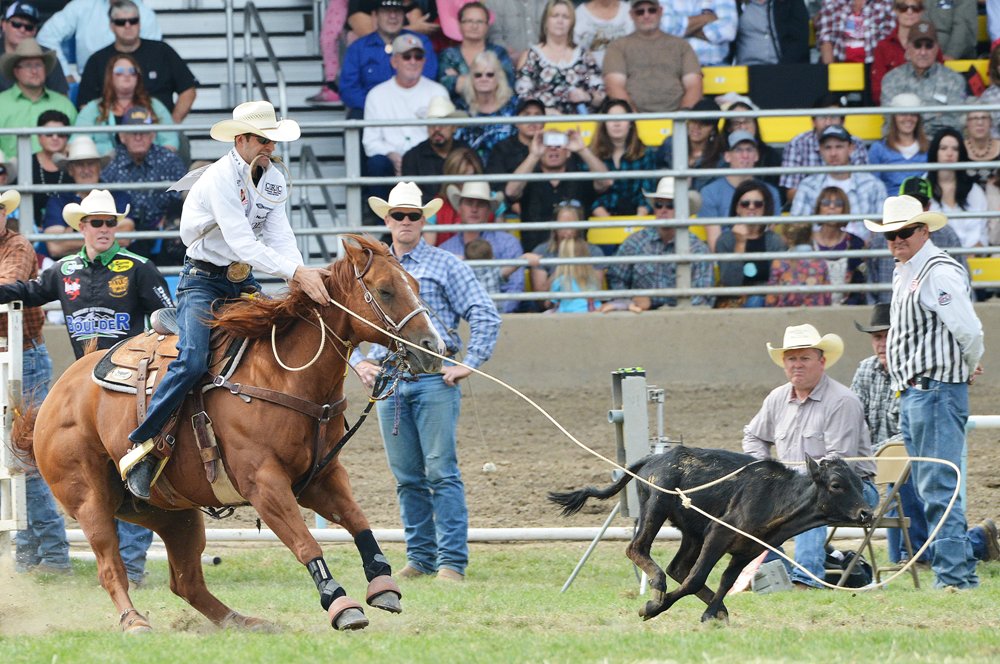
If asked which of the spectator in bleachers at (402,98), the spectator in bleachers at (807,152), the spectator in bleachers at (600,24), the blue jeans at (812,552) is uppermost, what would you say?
the spectator in bleachers at (600,24)

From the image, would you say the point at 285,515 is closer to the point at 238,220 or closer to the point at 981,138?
the point at 238,220

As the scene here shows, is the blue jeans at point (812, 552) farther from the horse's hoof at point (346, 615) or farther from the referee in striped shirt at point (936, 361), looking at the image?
the horse's hoof at point (346, 615)

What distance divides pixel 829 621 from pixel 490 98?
8.88m

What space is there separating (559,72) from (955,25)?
14.2ft

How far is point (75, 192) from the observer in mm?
14375

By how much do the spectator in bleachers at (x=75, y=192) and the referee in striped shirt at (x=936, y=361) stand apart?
811 cm

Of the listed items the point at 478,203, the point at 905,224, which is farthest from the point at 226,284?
the point at 478,203

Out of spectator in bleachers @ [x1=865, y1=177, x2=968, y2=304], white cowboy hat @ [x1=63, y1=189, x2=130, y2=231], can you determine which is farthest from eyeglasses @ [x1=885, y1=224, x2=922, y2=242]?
spectator in bleachers @ [x1=865, y1=177, x2=968, y2=304]

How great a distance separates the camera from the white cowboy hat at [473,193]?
14375mm

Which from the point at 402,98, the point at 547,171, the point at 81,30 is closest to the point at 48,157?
the point at 81,30

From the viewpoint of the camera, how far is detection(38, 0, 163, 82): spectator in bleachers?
52.5ft

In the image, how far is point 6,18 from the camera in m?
15.7

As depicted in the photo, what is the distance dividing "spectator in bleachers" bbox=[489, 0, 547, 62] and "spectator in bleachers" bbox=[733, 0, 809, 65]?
87.5 inches

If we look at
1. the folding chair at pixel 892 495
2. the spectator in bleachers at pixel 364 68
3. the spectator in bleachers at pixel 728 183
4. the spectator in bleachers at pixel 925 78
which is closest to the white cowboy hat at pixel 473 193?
the spectator in bleachers at pixel 364 68
